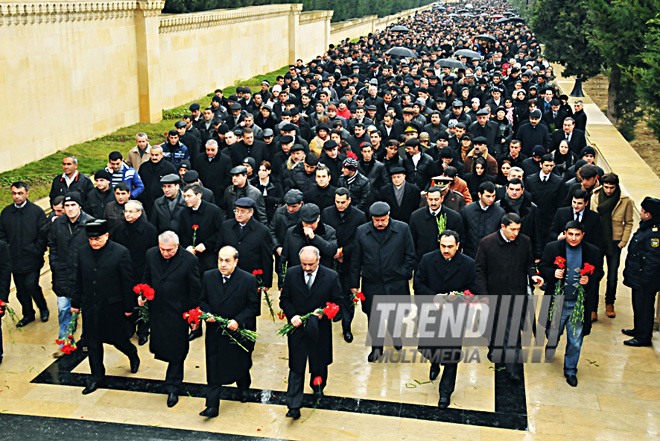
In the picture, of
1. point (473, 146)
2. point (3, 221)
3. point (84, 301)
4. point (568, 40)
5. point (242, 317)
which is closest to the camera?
point (242, 317)

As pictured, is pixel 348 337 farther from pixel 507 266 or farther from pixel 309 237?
pixel 507 266

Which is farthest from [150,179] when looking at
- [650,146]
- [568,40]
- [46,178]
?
[568,40]

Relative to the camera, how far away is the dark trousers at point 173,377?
26.6ft

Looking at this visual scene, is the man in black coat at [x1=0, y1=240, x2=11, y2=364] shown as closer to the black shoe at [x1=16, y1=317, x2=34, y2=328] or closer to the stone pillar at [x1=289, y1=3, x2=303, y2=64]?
the black shoe at [x1=16, y1=317, x2=34, y2=328]

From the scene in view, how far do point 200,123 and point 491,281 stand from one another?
855 centimetres

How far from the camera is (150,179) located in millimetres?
11844

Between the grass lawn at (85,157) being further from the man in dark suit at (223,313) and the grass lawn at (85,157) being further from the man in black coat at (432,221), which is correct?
the man in black coat at (432,221)

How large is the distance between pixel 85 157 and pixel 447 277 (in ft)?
38.1

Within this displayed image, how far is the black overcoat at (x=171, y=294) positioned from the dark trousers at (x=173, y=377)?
7 centimetres

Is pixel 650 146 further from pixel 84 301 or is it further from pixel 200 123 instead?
pixel 84 301

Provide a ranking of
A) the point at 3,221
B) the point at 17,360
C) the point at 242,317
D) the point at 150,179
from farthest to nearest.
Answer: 1. the point at 150,179
2. the point at 3,221
3. the point at 17,360
4. the point at 242,317

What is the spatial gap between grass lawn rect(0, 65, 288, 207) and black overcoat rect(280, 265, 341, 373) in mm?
7629

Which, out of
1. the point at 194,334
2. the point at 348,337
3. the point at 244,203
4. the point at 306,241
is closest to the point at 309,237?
the point at 306,241

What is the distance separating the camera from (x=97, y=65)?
2008 centimetres
